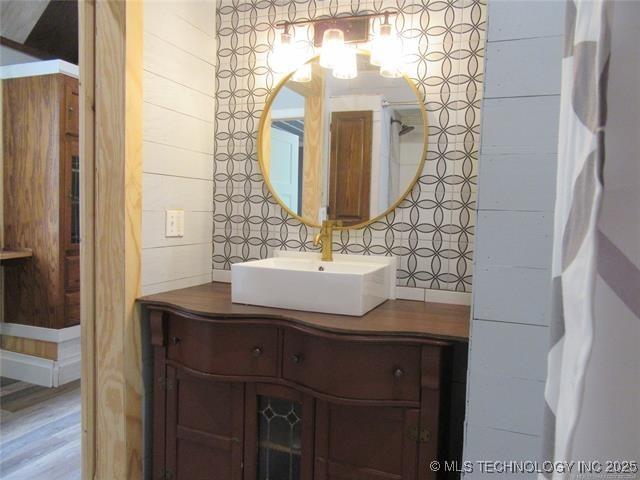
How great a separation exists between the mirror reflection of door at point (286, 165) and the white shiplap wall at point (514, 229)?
100cm

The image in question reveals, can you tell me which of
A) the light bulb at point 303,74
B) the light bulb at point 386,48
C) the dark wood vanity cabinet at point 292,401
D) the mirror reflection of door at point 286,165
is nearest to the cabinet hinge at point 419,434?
the dark wood vanity cabinet at point 292,401

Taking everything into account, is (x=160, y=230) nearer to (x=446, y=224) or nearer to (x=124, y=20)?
(x=124, y=20)

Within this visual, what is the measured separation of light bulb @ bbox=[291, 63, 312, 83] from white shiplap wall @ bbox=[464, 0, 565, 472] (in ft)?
3.19

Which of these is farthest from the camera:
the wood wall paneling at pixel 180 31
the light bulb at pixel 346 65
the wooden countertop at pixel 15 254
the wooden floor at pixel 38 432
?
the wooden countertop at pixel 15 254

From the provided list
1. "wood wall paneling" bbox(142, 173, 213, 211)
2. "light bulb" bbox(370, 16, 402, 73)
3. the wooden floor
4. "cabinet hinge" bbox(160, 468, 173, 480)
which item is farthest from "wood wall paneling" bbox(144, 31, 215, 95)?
the wooden floor

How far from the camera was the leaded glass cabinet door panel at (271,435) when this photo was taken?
159 centimetres

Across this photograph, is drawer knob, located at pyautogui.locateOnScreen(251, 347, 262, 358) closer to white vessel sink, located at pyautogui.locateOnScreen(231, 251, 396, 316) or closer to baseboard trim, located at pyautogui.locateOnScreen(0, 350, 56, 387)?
white vessel sink, located at pyautogui.locateOnScreen(231, 251, 396, 316)

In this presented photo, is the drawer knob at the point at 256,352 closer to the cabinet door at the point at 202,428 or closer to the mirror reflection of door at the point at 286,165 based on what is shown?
the cabinet door at the point at 202,428

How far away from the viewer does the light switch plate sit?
1839 millimetres

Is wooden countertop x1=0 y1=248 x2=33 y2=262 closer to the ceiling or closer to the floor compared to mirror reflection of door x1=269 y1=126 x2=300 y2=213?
closer to the floor

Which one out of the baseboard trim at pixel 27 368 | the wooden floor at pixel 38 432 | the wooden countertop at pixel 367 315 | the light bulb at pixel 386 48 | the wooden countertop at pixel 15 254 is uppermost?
the light bulb at pixel 386 48

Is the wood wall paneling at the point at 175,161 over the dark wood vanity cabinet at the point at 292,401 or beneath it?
over

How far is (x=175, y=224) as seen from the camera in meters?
1.88

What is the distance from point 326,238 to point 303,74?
672mm
